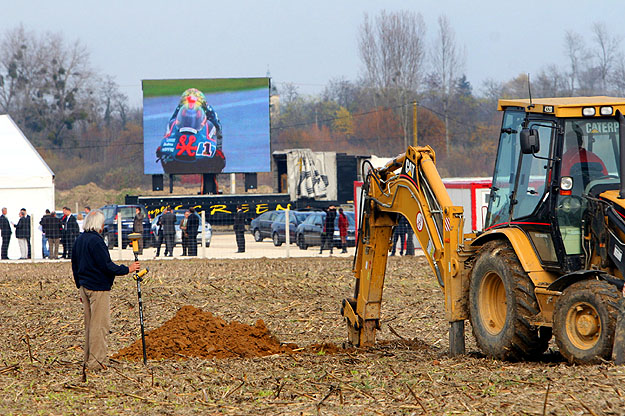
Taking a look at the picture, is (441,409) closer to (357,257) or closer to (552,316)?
(552,316)

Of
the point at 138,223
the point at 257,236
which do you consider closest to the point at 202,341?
the point at 138,223

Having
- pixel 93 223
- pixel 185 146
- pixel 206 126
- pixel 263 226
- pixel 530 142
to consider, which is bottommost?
pixel 263 226

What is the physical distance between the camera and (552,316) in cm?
821

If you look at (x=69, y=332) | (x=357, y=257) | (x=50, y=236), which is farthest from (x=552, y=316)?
(x=50, y=236)

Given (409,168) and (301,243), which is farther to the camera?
(301,243)

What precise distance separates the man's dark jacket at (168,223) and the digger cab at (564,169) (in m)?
19.6

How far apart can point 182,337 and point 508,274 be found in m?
4.58

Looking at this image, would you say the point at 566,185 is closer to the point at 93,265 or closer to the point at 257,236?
the point at 93,265

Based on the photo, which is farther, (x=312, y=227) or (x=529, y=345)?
(x=312, y=227)

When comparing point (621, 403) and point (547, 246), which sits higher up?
point (547, 246)

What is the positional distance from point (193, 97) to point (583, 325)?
4155cm

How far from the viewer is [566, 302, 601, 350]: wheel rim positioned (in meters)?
7.73

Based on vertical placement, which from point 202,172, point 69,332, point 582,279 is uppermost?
point 202,172

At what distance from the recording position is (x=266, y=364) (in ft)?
30.7
